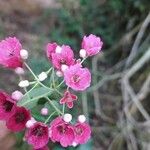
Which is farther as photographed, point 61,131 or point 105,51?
point 105,51

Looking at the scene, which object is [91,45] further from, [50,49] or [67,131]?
[67,131]

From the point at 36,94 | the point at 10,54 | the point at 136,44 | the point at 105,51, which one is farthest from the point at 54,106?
the point at 105,51

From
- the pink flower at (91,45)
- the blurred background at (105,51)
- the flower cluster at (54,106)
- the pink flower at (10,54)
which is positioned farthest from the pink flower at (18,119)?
the blurred background at (105,51)

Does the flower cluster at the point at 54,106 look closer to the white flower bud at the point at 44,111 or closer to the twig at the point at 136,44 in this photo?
the white flower bud at the point at 44,111

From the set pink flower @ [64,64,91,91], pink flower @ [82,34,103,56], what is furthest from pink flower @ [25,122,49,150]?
pink flower @ [82,34,103,56]

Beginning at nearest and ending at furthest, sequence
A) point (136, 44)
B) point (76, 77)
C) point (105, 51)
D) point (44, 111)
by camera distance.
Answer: point (76, 77) → point (44, 111) → point (136, 44) → point (105, 51)

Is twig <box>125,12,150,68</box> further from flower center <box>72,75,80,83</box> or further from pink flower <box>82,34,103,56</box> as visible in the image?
flower center <box>72,75,80,83</box>

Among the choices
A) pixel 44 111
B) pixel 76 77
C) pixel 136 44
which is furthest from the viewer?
pixel 136 44
